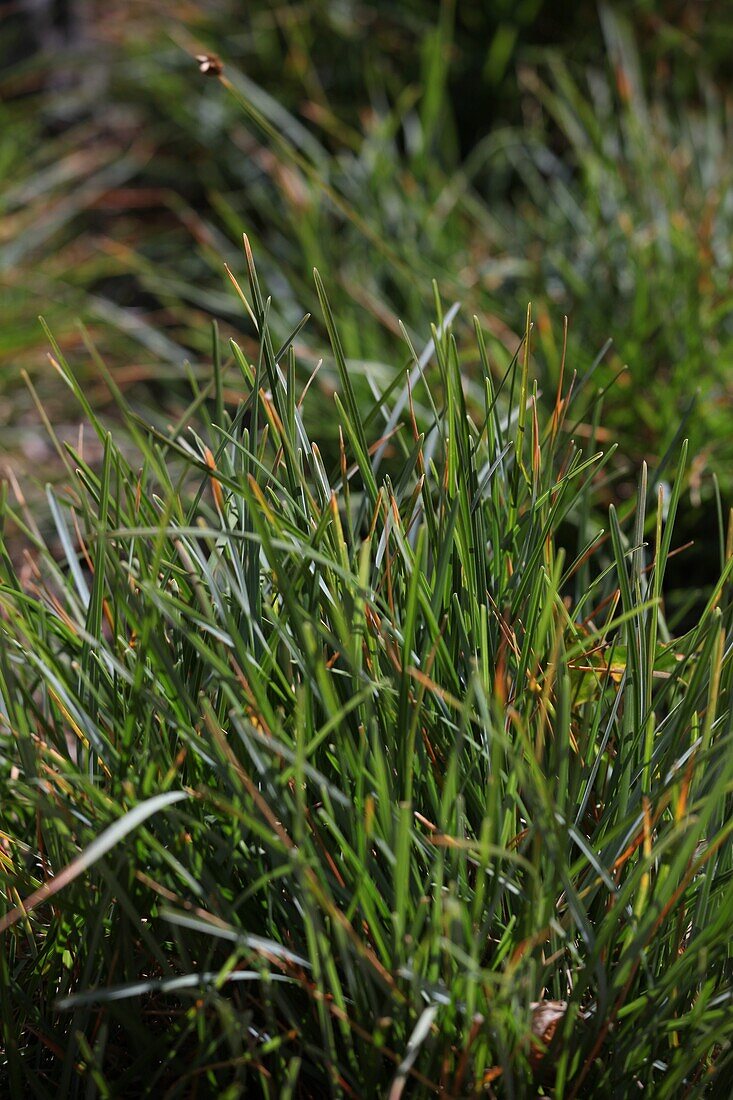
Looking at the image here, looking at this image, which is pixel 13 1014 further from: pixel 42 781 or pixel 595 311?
pixel 595 311

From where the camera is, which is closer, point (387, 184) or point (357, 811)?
point (357, 811)

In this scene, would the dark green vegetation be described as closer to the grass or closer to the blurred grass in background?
the grass

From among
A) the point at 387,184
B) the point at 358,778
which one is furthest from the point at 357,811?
the point at 387,184

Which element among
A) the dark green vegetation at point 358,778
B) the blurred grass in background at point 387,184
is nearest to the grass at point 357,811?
the dark green vegetation at point 358,778

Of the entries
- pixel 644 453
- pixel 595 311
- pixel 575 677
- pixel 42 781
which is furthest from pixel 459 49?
pixel 42 781

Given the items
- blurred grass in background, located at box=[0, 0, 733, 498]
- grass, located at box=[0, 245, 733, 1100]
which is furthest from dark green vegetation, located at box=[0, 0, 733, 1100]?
blurred grass in background, located at box=[0, 0, 733, 498]

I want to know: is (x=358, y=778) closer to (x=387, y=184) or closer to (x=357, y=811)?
(x=357, y=811)

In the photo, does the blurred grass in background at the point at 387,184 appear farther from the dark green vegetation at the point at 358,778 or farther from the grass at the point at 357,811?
the grass at the point at 357,811

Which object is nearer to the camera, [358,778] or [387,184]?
[358,778]
